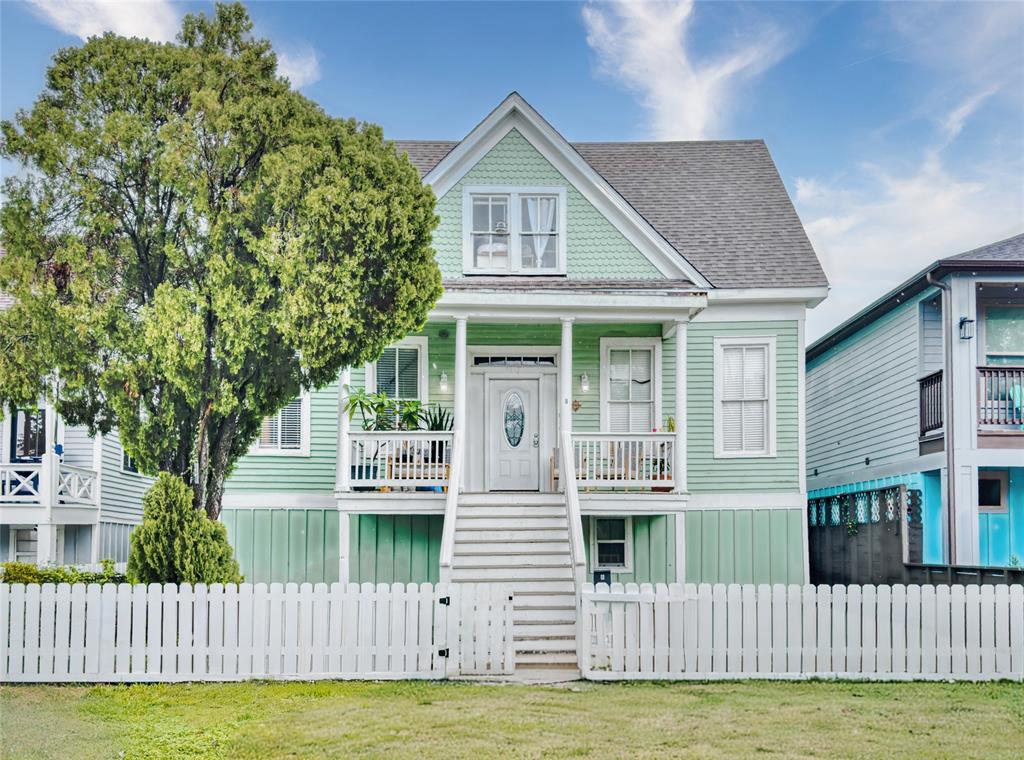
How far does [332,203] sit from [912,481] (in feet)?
36.8

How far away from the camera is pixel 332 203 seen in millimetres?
12070

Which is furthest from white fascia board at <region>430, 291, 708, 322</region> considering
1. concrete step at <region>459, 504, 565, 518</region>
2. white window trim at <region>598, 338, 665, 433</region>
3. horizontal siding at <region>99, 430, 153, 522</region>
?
horizontal siding at <region>99, 430, 153, 522</region>

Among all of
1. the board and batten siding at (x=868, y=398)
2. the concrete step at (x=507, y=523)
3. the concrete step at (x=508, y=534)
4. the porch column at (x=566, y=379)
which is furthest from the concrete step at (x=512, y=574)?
the board and batten siding at (x=868, y=398)

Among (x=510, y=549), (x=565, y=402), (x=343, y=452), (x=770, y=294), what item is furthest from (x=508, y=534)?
(x=770, y=294)

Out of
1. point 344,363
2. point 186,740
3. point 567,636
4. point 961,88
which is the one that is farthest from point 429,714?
point 961,88

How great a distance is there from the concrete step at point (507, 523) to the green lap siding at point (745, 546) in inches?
116

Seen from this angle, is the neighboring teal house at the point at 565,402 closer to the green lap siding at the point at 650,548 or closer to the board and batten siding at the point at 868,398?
the green lap siding at the point at 650,548

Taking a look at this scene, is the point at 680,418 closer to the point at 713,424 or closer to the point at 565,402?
the point at 713,424

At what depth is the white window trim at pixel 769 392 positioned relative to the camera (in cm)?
1717

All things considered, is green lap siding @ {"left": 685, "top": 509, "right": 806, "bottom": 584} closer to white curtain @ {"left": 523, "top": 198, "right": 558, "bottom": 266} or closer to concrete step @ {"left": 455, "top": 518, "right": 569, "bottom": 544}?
concrete step @ {"left": 455, "top": 518, "right": 569, "bottom": 544}

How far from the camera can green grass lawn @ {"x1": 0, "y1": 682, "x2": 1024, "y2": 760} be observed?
8.31 m

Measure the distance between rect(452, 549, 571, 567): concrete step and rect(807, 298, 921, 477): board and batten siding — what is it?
290 inches

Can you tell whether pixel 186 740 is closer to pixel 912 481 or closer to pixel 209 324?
pixel 209 324

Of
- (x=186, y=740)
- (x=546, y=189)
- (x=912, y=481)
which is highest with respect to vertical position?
(x=546, y=189)
